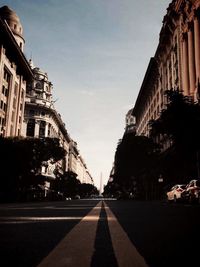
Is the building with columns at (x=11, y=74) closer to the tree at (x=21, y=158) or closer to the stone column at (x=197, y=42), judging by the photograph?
the tree at (x=21, y=158)

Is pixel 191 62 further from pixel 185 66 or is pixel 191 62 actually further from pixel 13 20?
pixel 13 20

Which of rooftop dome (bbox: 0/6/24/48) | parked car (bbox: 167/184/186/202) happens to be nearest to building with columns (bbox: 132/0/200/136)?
parked car (bbox: 167/184/186/202)

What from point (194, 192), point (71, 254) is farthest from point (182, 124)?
point (71, 254)

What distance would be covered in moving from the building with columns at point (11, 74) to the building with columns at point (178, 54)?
77.6 ft

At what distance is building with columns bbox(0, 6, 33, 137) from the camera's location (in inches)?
1976

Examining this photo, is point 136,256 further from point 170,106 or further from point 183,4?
point 183,4

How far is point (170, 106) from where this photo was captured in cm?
2083

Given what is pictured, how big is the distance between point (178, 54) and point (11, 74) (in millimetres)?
27400

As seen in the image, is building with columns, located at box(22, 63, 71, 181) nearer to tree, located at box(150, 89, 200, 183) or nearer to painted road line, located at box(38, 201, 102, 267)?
tree, located at box(150, 89, 200, 183)

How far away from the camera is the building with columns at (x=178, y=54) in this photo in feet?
131

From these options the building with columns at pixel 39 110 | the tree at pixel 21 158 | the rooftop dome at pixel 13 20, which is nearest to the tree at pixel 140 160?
the tree at pixel 21 158

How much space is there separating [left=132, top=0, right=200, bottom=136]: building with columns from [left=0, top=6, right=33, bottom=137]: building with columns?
23.6 meters

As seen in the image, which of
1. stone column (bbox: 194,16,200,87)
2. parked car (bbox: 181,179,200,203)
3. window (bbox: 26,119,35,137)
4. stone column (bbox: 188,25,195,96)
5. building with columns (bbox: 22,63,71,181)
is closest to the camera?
parked car (bbox: 181,179,200,203)

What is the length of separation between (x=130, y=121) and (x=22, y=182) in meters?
123
